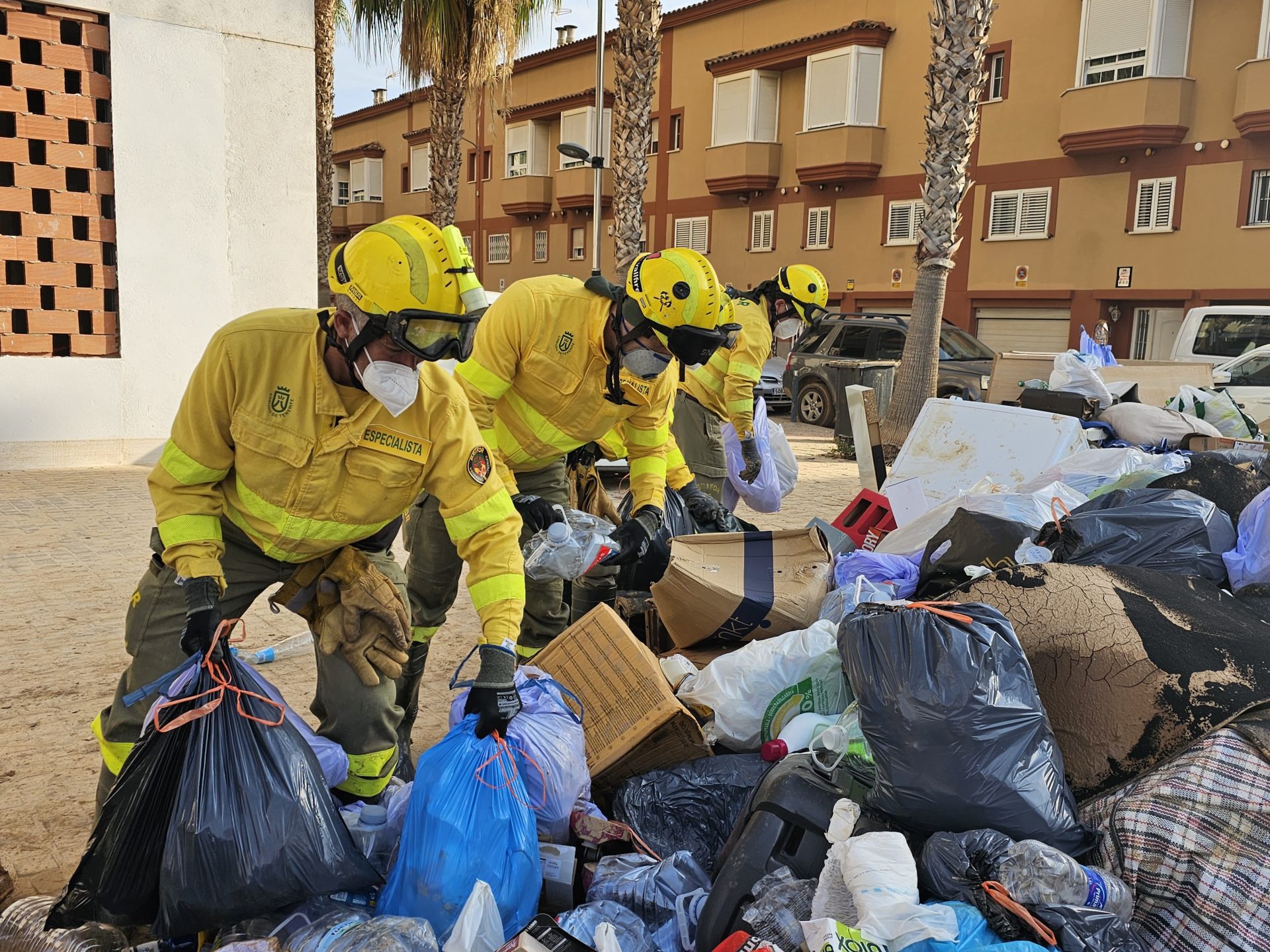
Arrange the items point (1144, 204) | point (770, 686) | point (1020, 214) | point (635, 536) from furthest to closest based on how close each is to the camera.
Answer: point (1020, 214) → point (1144, 204) → point (635, 536) → point (770, 686)

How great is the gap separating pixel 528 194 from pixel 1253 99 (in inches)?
745

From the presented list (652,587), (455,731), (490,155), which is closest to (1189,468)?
(652,587)

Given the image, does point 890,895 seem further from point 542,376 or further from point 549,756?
point 542,376

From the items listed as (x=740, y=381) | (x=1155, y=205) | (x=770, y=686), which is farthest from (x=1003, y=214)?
(x=770, y=686)

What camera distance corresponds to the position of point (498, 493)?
2607mm

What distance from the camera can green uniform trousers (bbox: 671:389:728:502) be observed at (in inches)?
225

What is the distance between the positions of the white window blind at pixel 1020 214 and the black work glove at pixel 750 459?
48.1 ft

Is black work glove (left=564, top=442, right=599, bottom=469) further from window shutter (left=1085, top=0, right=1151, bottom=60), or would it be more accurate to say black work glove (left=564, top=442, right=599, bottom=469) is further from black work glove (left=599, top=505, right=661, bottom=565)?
window shutter (left=1085, top=0, right=1151, bottom=60)

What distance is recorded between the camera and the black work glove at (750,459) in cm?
575

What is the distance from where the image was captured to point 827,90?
21.1 metres

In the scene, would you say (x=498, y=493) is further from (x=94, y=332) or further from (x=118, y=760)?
(x=94, y=332)

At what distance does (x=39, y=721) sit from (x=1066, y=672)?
352cm

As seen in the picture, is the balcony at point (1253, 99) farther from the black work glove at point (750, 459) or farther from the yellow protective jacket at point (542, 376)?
the yellow protective jacket at point (542, 376)

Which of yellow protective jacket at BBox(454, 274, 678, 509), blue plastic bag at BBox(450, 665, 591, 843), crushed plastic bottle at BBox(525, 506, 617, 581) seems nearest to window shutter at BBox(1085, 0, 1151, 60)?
yellow protective jacket at BBox(454, 274, 678, 509)
